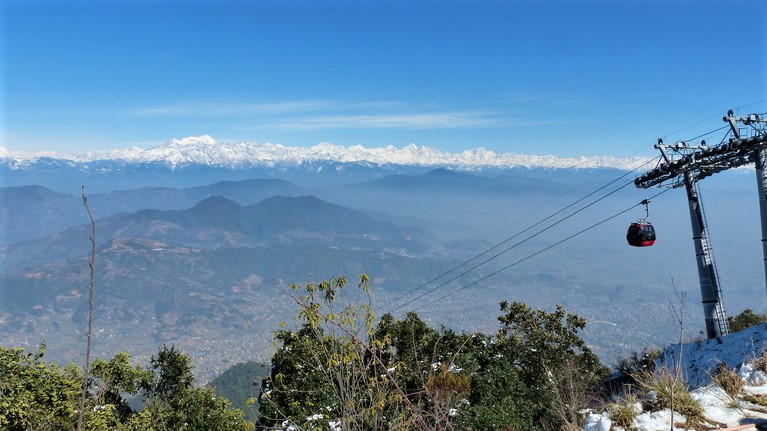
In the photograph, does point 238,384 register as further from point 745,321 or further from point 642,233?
point 642,233

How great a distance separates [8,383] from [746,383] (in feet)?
49.2

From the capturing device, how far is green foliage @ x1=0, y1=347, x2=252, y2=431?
11.5 metres

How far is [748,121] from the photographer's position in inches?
681

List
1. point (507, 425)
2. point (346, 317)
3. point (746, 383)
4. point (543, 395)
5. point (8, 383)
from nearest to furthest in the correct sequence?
1. point (346, 317)
2. point (746, 383)
3. point (8, 383)
4. point (507, 425)
5. point (543, 395)

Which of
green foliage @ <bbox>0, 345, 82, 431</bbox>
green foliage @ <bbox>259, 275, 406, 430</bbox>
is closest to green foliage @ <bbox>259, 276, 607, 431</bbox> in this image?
green foliage @ <bbox>259, 275, 406, 430</bbox>

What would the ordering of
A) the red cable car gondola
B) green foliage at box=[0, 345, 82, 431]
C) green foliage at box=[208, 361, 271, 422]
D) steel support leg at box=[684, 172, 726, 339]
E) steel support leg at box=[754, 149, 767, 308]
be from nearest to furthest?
green foliage at box=[0, 345, 82, 431] < steel support leg at box=[754, 149, 767, 308] < the red cable car gondola < steel support leg at box=[684, 172, 726, 339] < green foliage at box=[208, 361, 271, 422]

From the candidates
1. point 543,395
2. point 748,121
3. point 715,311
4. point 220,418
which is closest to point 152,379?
point 220,418

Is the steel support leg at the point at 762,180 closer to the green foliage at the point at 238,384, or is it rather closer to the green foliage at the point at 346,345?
the green foliage at the point at 346,345

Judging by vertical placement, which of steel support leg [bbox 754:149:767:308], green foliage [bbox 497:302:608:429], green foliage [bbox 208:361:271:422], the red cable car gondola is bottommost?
green foliage [bbox 208:361:271:422]

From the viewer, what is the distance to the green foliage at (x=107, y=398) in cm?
1148

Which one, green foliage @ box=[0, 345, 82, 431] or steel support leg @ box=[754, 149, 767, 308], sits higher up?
steel support leg @ box=[754, 149, 767, 308]

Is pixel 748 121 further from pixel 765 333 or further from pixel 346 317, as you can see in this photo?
pixel 346 317

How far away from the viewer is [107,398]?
51.6 feet

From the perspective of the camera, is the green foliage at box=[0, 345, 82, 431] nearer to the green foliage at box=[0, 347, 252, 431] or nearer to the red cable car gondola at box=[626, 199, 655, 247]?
the green foliage at box=[0, 347, 252, 431]
